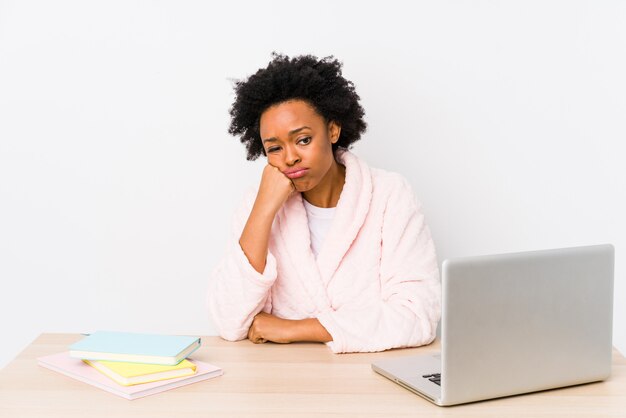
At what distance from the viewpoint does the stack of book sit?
157 centimetres

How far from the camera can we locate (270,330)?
1957mm

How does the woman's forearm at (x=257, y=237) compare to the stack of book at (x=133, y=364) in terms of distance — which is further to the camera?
the woman's forearm at (x=257, y=237)

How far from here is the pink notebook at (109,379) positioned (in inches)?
60.8

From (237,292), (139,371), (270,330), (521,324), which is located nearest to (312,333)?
(270,330)

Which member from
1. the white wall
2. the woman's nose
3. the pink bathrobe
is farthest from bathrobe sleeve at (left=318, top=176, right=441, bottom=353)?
the white wall

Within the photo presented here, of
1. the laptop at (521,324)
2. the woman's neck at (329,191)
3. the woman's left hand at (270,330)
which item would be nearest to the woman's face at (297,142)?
the woman's neck at (329,191)

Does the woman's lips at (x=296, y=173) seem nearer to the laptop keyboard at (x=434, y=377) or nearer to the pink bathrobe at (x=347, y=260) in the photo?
the pink bathrobe at (x=347, y=260)

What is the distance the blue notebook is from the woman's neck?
75 centimetres

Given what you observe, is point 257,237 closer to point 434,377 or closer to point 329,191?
point 329,191

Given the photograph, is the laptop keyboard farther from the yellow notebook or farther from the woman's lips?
the woman's lips

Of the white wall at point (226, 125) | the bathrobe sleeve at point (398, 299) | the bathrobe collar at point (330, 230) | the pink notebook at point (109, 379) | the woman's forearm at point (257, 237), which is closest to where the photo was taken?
the pink notebook at point (109, 379)

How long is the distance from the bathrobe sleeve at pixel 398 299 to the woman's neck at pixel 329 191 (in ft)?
0.61

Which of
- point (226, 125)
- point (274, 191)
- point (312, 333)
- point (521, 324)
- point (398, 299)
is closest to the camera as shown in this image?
point (521, 324)

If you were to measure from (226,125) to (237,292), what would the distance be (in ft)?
3.27
